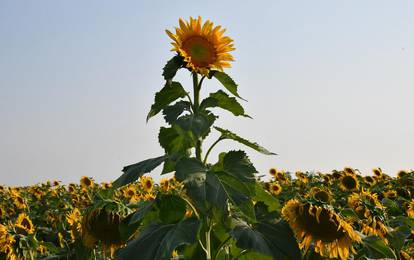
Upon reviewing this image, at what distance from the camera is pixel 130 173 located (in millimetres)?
2412

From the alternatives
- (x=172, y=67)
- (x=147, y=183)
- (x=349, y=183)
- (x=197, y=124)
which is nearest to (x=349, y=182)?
(x=349, y=183)

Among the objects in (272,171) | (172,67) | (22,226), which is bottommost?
(22,226)

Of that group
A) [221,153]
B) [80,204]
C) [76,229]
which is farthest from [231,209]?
[80,204]

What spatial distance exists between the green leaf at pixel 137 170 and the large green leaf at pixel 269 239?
17.3 inches

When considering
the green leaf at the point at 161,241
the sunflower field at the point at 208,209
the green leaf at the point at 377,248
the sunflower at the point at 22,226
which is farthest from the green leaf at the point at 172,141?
the sunflower at the point at 22,226

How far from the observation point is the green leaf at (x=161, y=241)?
224cm

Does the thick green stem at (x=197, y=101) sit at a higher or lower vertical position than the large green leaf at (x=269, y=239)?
higher

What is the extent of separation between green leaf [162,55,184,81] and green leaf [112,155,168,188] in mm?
412

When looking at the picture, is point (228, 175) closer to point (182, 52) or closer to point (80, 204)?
point (182, 52)

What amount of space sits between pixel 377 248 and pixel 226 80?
1.09 m

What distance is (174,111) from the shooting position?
2.55 metres

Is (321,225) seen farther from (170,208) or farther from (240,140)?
(170,208)

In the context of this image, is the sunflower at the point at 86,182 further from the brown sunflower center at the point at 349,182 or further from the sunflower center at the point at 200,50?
the sunflower center at the point at 200,50

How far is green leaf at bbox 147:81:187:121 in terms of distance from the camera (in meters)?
2.61
